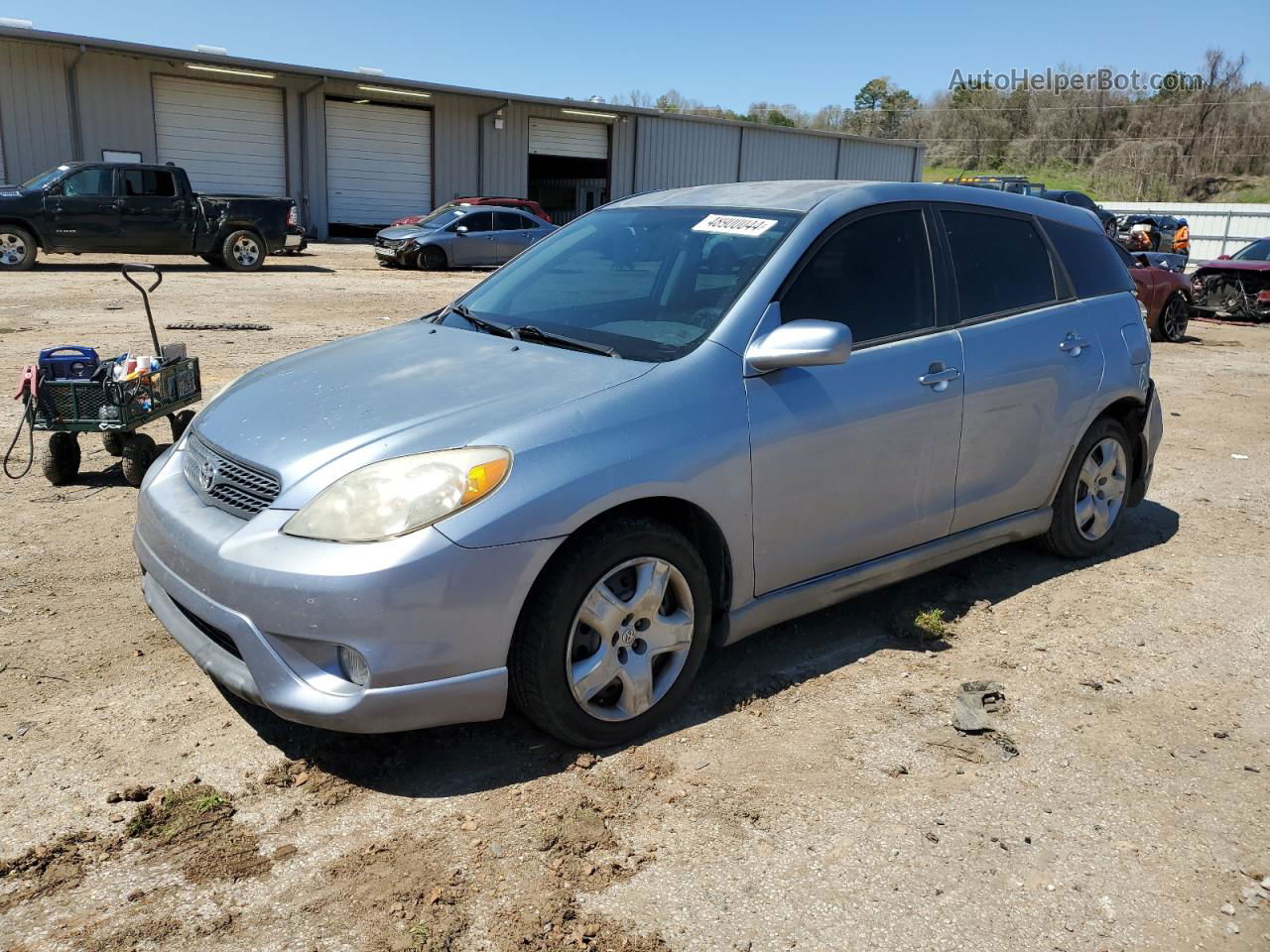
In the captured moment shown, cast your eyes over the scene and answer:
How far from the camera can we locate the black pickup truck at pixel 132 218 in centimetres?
1795

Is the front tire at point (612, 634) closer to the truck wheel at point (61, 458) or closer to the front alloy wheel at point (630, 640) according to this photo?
the front alloy wheel at point (630, 640)

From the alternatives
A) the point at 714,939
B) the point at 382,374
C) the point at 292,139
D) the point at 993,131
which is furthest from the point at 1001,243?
the point at 993,131

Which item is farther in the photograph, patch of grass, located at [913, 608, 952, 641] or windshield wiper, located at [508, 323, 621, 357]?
patch of grass, located at [913, 608, 952, 641]

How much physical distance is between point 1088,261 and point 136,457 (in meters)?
5.20

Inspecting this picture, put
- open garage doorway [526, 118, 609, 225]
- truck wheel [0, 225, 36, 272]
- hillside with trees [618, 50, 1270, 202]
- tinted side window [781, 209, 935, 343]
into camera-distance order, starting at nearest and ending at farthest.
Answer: tinted side window [781, 209, 935, 343]
truck wheel [0, 225, 36, 272]
open garage doorway [526, 118, 609, 225]
hillside with trees [618, 50, 1270, 202]

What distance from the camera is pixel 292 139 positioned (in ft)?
97.4

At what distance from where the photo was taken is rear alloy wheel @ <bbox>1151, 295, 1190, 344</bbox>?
50.4 ft

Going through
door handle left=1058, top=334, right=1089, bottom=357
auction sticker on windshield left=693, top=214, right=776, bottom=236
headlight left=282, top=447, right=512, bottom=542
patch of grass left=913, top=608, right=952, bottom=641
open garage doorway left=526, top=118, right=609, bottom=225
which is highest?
open garage doorway left=526, top=118, right=609, bottom=225

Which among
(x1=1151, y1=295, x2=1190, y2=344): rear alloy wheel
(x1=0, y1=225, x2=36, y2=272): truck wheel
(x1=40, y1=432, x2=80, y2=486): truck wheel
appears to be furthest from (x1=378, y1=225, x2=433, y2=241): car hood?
(x1=40, y1=432, x2=80, y2=486): truck wheel

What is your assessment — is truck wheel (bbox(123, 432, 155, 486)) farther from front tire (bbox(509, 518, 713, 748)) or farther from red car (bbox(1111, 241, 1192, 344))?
red car (bbox(1111, 241, 1192, 344))

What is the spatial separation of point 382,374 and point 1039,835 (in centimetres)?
254

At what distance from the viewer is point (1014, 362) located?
4.46 meters

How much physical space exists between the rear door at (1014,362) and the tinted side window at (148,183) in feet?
59.0

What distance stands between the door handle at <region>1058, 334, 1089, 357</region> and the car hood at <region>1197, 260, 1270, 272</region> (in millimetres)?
15347
